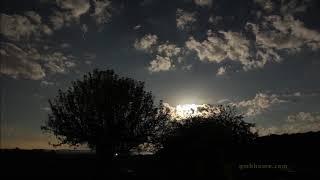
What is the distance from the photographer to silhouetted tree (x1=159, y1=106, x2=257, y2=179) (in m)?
31.2

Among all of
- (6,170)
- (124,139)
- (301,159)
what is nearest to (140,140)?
(124,139)

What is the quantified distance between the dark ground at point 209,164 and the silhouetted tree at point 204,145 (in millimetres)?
77

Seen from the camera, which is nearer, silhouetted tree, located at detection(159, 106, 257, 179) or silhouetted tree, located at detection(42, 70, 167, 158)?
silhouetted tree, located at detection(159, 106, 257, 179)

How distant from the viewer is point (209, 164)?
1229 inches

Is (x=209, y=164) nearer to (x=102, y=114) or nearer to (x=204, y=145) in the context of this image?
(x=204, y=145)

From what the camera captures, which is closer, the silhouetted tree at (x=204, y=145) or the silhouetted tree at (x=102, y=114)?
the silhouetted tree at (x=204, y=145)

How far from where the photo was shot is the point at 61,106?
48094 millimetres

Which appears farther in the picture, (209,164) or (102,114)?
(102,114)

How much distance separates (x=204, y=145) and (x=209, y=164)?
309cm

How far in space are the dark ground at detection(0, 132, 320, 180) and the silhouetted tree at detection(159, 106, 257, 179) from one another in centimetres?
8

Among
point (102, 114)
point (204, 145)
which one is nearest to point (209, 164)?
point (204, 145)

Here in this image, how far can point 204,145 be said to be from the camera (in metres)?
34.2

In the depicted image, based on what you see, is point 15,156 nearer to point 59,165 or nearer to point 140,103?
point 59,165

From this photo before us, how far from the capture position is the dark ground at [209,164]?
32812 mm
